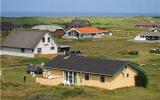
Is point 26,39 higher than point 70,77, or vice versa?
point 26,39

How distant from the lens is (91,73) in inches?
1655

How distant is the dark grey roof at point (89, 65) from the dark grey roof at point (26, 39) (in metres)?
25.3

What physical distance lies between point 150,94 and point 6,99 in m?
12.5

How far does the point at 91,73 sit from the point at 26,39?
106ft

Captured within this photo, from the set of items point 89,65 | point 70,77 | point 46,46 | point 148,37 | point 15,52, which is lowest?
point 70,77

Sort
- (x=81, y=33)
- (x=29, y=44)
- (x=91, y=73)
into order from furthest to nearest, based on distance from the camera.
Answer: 1. (x=81, y=33)
2. (x=29, y=44)
3. (x=91, y=73)

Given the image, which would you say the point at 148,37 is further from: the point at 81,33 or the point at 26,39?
the point at 26,39

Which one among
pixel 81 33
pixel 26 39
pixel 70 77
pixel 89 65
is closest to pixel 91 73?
pixel 89 65

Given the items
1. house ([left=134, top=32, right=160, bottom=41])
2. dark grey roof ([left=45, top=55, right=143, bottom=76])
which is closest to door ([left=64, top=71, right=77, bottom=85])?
dark grey roof ([left=45, top=55, right=143, bottom=76])

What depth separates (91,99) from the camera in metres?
36.0

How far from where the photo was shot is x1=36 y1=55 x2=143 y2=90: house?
4134 cm

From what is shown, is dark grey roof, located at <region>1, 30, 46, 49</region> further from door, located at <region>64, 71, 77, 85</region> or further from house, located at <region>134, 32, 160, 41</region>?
house, located at <region>134, 32, 160, 41</region>

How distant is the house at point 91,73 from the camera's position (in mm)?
41344

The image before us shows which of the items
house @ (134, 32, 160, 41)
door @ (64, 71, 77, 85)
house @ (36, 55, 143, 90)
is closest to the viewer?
house @ (36, 55, 143, 90)
